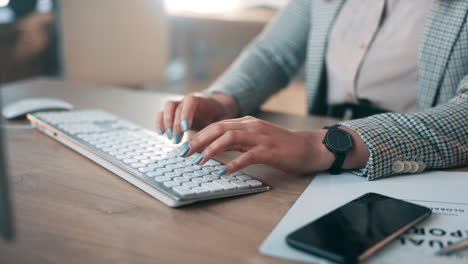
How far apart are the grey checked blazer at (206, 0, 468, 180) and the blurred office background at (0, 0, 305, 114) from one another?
4.42ft

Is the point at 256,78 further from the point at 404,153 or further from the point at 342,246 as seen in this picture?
the point at 342,246

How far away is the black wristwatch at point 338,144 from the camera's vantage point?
2.05 ft

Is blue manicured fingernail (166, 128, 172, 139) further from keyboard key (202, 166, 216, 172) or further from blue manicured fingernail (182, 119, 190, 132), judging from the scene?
keyboard key (202, 166, 216, 172)

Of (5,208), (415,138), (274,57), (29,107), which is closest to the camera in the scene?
(5,208)

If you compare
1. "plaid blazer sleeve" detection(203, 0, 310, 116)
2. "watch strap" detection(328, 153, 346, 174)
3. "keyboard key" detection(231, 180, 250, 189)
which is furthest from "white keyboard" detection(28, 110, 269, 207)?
"plaid blazer sleeve" detection(203, 0, 310, 116)

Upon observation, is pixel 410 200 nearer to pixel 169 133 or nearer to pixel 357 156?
pixel 357 156

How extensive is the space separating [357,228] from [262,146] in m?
0.20

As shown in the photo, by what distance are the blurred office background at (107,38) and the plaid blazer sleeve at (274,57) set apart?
4.38ft

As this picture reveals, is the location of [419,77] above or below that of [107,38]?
above

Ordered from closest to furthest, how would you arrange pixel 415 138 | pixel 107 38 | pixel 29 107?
pixel 415 138, pixel 29 107, pixel 107 38

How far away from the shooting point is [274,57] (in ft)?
3.82

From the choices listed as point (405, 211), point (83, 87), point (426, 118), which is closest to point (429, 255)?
point (405, 211)

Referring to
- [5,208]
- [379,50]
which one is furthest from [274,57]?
[5,208]

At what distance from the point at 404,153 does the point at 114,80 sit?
2618 mm
